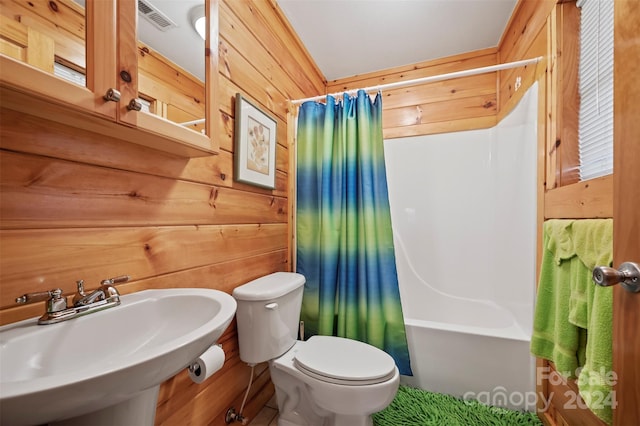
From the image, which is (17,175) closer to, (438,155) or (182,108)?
(182,108)

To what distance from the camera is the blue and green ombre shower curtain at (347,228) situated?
1472mm

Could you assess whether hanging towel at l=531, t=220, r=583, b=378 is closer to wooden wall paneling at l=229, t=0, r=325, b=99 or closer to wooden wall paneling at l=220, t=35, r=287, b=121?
wooden wall paneling at l=220, t=35, r=287, b=121

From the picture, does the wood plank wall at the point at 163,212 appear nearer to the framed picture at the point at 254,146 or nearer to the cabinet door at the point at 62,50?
the framed picture at the point at 254,146

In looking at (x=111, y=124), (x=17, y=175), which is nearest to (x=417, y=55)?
(x=111, y=124)

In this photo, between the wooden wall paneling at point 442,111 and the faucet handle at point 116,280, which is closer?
the faucet handle at point 116,280

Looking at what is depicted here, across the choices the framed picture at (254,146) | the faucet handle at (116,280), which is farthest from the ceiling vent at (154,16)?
the faucet handle at (116,280)

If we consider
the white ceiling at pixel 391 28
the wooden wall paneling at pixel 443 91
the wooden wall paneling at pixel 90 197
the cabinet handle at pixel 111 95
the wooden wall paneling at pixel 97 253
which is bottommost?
the wooden wall paneling at pixel 97 253

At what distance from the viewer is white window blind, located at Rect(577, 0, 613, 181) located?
0.89 meters

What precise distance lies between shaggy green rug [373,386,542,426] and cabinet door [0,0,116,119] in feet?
5.58

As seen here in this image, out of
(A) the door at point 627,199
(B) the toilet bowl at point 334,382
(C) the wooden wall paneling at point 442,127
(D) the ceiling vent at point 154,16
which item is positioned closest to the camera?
(A) the door at point 627,199

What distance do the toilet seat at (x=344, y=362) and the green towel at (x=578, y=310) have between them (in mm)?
604

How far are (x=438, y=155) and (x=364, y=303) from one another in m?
1.34

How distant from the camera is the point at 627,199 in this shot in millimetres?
492

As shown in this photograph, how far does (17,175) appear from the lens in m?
0.56
